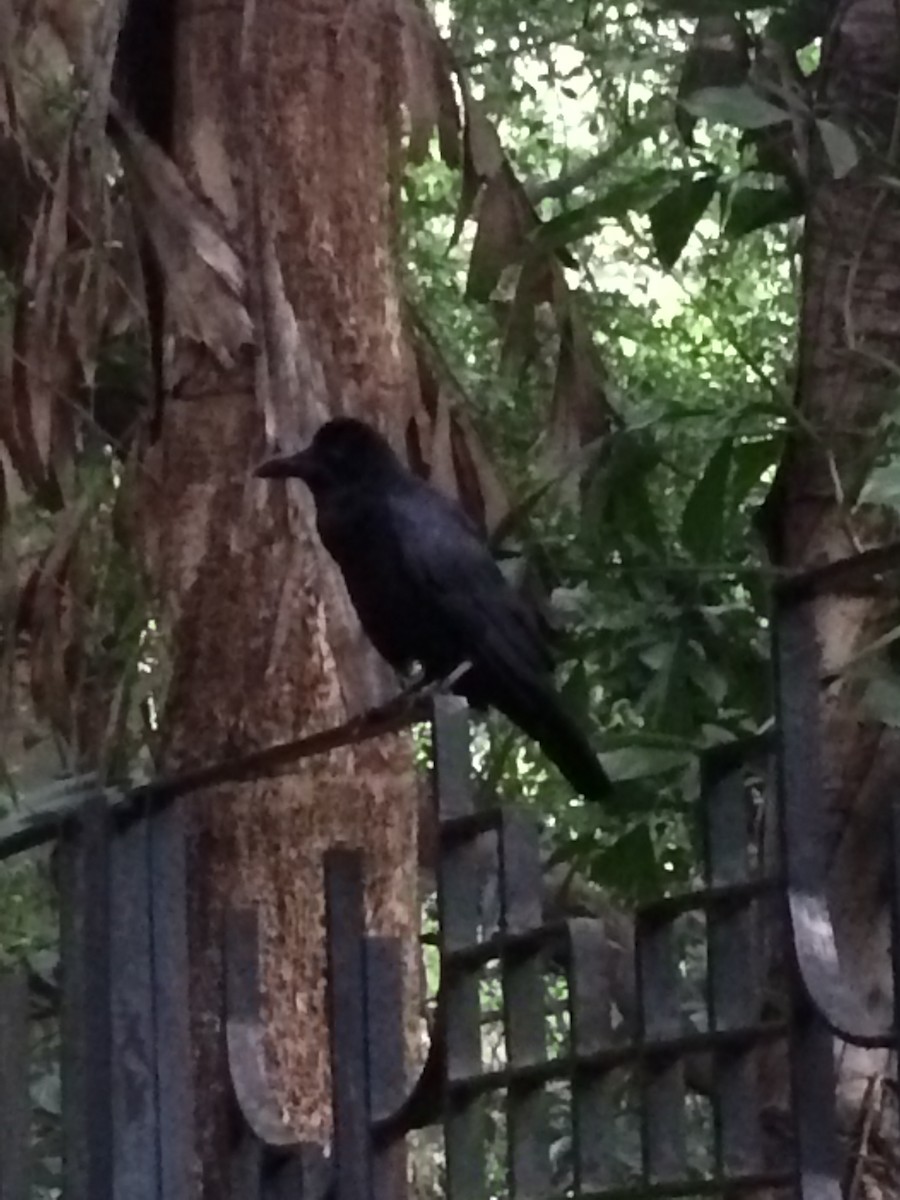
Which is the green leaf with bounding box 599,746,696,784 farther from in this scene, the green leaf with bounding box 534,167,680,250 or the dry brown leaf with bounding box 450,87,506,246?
the dry brown leaf with bounding box 450,87,506,246

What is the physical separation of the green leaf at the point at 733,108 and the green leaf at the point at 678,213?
0.79ft

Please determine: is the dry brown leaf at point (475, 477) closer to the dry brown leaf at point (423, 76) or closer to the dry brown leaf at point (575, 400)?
the dry brown leaf at point (575, 400)

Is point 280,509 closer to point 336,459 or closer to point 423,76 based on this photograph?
point 336,459

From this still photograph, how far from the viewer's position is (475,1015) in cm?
179

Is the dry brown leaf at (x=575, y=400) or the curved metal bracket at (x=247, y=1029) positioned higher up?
the dry brown leaf at (x=575, y=400)

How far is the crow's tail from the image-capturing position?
97.3 inches

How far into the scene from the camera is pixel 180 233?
10.2 feet

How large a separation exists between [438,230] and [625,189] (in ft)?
8.41

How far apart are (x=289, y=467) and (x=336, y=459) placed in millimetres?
71

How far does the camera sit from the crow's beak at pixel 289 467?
2.92 metres

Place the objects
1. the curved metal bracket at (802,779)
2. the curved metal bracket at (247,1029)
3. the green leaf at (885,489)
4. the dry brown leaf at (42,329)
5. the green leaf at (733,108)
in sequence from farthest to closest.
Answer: the dry brown leaf at (42,329)
the green leaf at (733,108)
the curved metal bracket at (247,1029)
the green leaf at (885,489)
the curved metal bracket at (802,779)

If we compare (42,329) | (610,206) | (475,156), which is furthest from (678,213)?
(42,329)

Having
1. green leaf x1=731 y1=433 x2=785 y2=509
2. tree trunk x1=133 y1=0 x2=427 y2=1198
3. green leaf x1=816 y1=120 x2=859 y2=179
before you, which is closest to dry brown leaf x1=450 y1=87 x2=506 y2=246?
tree trunk x1=133 y1=0 x2=427 y2=1198

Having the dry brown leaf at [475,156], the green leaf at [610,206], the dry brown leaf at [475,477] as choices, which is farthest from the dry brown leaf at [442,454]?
the green leaf at [610,206]
